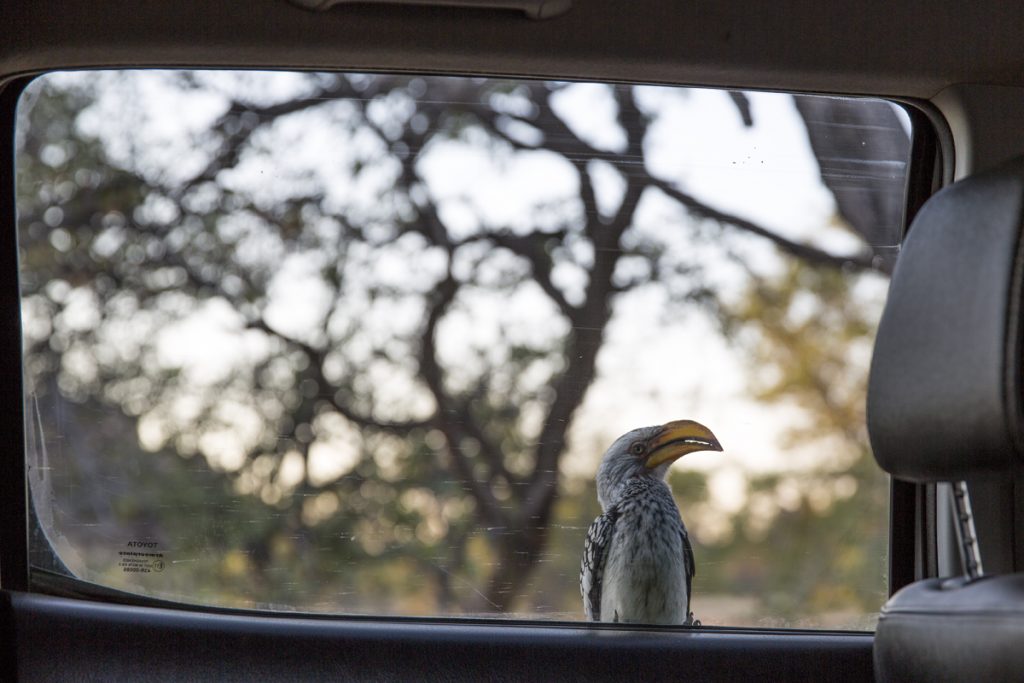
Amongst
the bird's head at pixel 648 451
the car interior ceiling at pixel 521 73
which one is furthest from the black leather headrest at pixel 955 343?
the bird's head at pixel 648 451

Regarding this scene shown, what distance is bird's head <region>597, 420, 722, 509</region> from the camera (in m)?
2.21

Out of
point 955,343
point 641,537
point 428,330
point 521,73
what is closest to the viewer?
point 955,343

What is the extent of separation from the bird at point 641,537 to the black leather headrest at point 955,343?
0.76m

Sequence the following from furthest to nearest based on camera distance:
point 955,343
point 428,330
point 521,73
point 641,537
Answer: point 428,330 → point 641,537 → point 521,73 → point 955,343

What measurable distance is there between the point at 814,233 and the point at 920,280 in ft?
2.96

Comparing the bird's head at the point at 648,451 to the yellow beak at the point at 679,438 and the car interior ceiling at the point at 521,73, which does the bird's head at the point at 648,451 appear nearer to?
the yellow beak at the point at 679,438

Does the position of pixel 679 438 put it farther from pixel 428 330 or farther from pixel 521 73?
pixel 521 73

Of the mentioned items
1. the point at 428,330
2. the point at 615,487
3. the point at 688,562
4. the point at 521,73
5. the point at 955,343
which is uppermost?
the point at 521,73

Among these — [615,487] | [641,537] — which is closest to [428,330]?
[615,487]

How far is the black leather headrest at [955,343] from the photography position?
4.22 feet

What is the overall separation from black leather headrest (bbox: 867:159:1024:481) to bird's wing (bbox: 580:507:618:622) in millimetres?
811

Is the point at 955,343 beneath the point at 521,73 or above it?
beneath

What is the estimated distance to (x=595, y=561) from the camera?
220 cm

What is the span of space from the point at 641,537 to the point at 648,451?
176 millimetres
